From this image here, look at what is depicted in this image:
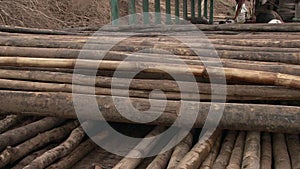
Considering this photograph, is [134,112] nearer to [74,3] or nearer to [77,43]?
[77,43]

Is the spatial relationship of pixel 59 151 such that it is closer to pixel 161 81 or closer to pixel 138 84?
pixel 138 84

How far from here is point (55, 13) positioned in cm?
1008

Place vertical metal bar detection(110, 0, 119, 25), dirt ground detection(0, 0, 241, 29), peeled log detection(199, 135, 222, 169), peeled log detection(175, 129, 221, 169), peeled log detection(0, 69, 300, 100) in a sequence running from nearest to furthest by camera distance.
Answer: peeled log detection(175, 129, 221, 169) → peeled log detection(199, 135, 222, 169) → peeled log detection(0, 69, 300, 100) → vertical metal bar detection(110, 0, 119, 25) → dirt ground detection(0, 0, 241, 29)

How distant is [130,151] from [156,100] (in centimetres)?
33

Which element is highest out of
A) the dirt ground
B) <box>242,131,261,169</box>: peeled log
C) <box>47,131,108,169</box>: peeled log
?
the dirt ground

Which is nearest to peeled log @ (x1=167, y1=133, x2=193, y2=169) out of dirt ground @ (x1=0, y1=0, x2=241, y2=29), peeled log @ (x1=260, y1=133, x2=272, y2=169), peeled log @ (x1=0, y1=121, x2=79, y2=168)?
peeled log @ (x1=260, y1=133, x2=272, y2=169)

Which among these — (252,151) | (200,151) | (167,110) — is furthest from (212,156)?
(167,110)

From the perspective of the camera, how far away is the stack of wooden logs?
2090mm

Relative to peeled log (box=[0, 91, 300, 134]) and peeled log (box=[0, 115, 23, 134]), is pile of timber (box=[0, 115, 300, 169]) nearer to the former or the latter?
peeled log (box=[0, 115, 23, 134])

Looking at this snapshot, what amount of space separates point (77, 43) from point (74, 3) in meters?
8.38

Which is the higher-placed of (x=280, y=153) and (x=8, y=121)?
(x=8, y=121)

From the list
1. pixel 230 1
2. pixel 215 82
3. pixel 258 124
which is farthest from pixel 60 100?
pixel 230 1

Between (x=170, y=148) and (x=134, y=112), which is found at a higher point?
(x=134, y=112)

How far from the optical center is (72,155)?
2221 millimetres
